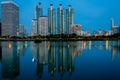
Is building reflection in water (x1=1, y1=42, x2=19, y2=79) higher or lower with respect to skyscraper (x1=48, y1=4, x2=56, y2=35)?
lower

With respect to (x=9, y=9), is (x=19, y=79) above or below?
below

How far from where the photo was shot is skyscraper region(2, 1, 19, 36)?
602 ft

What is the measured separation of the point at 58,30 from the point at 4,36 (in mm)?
40394

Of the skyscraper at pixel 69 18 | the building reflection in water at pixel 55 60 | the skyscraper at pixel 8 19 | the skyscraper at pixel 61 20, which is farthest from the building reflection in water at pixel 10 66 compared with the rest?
the skyscraper at pixel 8 19

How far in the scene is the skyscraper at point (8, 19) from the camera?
183500mm

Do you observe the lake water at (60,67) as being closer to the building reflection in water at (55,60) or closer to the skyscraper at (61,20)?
the building reflection in water at (55,60)

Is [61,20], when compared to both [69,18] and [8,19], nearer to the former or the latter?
[69,18]

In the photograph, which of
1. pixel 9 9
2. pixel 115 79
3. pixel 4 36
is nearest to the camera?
pixel 115 79

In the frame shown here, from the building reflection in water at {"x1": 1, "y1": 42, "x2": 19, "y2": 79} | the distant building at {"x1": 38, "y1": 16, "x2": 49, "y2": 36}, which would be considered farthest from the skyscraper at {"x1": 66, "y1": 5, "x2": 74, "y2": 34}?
the building reflection in water at {"x1": 1, "y1": 42, "x2": 19, "y2": 79}

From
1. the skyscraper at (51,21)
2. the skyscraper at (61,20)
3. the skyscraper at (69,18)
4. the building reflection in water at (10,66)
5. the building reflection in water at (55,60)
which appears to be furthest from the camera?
the skyscraper at (69,18)

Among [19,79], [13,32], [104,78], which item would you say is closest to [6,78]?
[19,79]

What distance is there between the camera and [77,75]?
52.2 ft

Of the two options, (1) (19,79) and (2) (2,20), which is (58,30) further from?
(1) (19,79)

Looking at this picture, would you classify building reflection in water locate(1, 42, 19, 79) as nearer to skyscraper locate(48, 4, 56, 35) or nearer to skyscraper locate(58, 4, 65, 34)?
skyscraper locate(58, 4, 65, 34)
